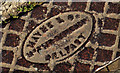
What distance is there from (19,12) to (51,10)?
1.34ft

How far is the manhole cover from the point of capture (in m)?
2.06

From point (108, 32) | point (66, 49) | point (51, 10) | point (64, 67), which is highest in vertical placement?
point (51, 10)

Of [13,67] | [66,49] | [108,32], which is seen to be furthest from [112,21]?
[13,67]

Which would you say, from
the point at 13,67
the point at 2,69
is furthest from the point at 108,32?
the point at 2,69

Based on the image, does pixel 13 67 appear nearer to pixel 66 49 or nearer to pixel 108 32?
pixel 66 49

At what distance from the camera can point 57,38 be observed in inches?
81.7

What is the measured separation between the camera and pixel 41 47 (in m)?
2.06

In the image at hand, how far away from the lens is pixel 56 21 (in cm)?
208

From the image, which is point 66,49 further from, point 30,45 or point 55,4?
point 55,4

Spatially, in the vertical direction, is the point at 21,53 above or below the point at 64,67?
above

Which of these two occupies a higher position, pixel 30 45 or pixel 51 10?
pixel 51 10

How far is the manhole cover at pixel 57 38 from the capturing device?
206cm

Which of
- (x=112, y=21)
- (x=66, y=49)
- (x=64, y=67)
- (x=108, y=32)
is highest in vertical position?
(x=112, y=21)

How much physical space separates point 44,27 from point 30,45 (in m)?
0.29
